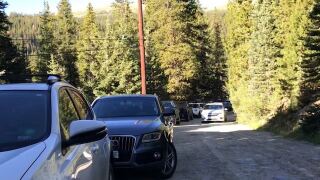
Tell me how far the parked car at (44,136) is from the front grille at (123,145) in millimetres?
4412

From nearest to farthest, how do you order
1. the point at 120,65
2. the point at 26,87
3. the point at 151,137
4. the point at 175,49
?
the point at 26,87
the point at 151,137
the point at 120,65
the point at 175,49

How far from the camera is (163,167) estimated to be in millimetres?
10984

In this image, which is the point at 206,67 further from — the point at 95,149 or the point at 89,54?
the point at 95,149

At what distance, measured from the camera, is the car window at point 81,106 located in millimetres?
6302

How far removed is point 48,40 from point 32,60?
30.1 feet

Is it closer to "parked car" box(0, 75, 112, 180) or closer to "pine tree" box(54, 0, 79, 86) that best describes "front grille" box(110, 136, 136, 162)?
"parked car" box(0, 75, 112, 180)

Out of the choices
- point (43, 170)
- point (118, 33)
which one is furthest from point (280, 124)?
point (118, 33)

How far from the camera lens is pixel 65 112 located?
5.44 meters

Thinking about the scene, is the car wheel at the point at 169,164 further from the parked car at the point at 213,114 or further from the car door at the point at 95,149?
the parked car at the point at 213,114

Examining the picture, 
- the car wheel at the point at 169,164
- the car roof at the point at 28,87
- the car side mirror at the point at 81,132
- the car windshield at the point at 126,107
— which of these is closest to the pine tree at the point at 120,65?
the car windshield at the point at 126,107

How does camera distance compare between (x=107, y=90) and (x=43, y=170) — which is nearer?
(x=43, y=170)

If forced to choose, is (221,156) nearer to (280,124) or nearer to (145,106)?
(145,106)

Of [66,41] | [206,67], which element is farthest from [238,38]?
[66,41]

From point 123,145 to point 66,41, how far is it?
275ft
